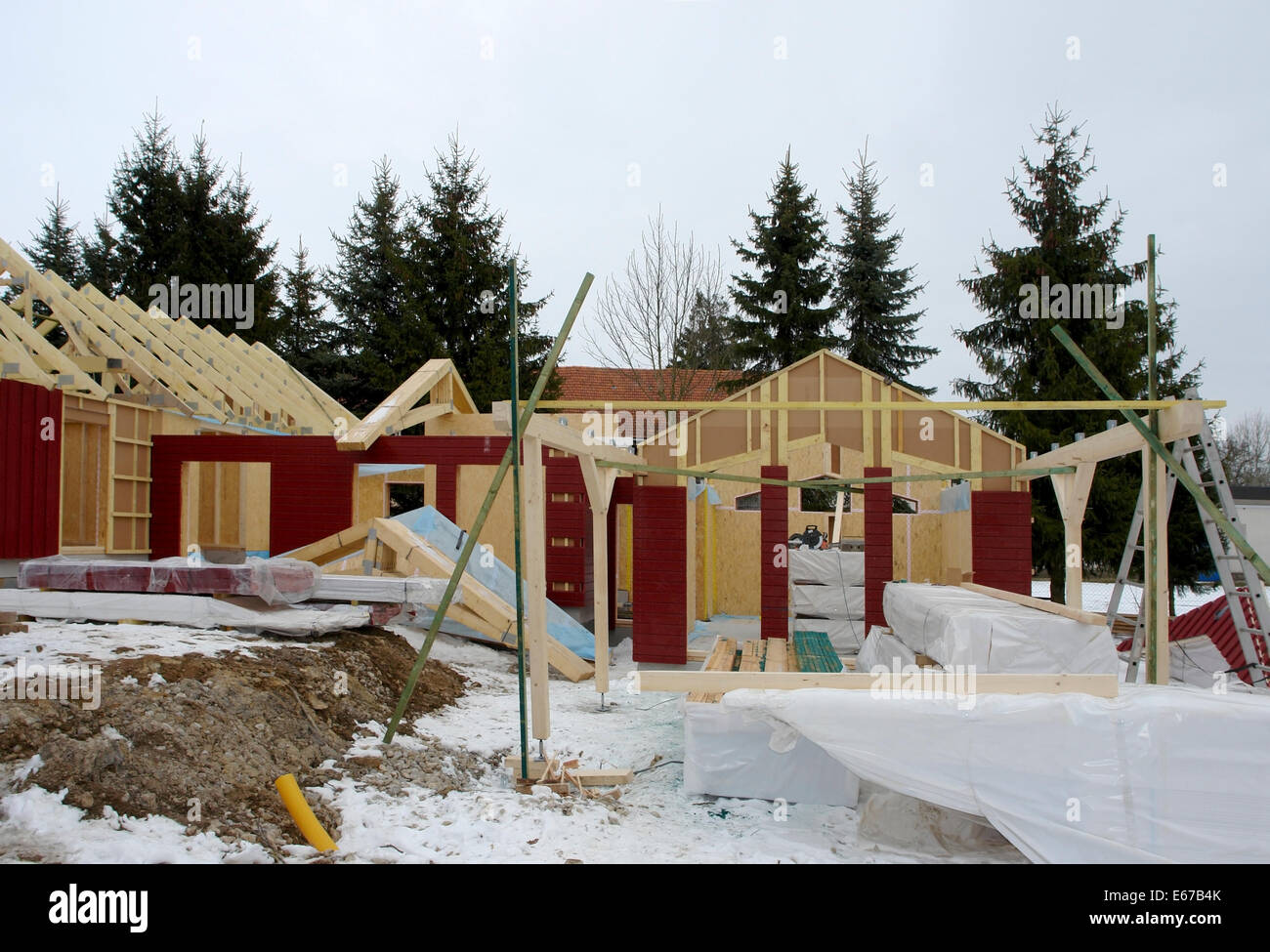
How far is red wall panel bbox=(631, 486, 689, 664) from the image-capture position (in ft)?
38.1

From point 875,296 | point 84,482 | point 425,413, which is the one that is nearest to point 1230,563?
point 425,413

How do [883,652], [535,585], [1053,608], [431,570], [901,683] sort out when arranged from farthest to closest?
[883,652], [431,570], [1053,608], [535,585], [901,683]

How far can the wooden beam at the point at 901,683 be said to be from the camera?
5.26 m

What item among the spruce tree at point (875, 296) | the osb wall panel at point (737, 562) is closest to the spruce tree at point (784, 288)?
the spruce tree at point (875, 296)

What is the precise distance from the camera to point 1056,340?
18781 millimetres

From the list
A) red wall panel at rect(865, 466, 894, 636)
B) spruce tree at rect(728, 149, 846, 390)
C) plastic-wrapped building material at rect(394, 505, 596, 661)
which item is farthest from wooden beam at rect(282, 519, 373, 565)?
spruce tree at rect(728, 149, 846, 390)

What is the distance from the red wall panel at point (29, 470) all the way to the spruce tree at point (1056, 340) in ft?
56.8

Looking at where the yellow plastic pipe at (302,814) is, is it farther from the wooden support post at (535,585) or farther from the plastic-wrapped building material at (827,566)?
the plastic-wrapped building material at (827,566)

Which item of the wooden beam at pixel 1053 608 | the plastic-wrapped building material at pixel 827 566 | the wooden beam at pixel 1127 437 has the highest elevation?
the wooden beam at pixel 1127 437

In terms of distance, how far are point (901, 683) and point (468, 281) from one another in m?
22.0

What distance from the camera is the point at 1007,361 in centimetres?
2016

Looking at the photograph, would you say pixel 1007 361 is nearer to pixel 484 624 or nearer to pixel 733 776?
pixel 484 624

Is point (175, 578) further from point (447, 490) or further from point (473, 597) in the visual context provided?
point (447, 490)

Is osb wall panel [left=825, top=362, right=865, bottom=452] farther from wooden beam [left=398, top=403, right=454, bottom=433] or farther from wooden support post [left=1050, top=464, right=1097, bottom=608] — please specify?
wooden beam [left=398, top=403, right=454, bottom=433]
